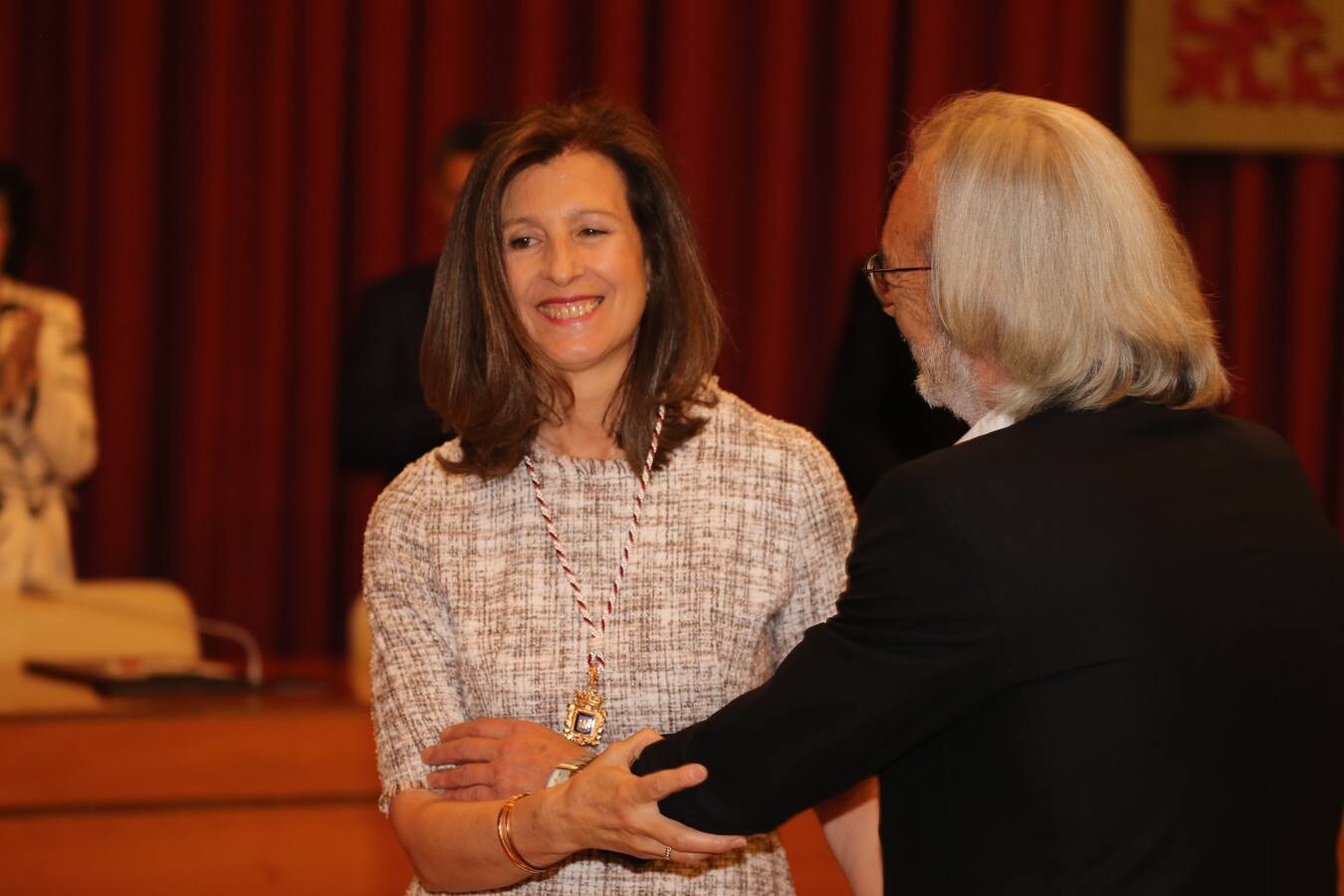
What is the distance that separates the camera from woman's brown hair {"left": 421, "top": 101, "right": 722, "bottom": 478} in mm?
1959

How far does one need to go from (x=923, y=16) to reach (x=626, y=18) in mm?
958

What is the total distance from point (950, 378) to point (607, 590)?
20.0 inches

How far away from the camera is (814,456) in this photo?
6.46 ft

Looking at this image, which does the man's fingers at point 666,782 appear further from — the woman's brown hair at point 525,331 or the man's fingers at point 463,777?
the woman's brown hair at point 525,331

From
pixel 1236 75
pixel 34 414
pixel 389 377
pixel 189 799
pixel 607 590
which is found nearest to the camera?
pixel 607 590

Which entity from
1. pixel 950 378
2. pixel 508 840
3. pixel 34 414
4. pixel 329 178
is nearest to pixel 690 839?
pixel 508 840

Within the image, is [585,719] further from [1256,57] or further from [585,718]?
[1256,57]

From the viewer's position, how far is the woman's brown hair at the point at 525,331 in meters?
1.96

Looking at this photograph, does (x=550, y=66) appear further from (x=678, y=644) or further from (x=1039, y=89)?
(x=678, y=644)

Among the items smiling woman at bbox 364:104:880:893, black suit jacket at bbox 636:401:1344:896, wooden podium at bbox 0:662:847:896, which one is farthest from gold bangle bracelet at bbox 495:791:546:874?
wooden podium at bbox 0:662:847:896

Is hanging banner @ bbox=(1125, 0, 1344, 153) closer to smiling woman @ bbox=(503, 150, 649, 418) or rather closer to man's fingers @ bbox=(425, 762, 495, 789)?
smiling woman @ bbox=(503, 150, 649, 418)

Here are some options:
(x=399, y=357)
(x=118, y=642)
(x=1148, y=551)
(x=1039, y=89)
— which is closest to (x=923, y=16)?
(x=1039, y=89)

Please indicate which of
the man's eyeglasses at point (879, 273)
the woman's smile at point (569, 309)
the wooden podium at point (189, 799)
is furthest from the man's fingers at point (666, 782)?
the wooden podium at point (189, 799)

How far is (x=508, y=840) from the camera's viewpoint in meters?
1.69
